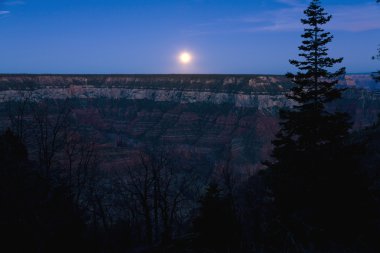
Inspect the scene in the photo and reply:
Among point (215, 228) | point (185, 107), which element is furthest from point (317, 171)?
point (185, 107)

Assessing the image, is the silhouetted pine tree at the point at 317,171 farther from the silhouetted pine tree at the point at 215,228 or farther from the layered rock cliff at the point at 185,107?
the layered rock cliff at the point at 185,107

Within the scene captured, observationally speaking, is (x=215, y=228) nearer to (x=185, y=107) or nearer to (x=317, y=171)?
(x=317, y=171)

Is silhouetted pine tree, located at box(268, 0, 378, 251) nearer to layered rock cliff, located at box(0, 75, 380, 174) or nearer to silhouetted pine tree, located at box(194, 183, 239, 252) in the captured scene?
silhouetted pine tree, located at box(194, 183, 239, 252)

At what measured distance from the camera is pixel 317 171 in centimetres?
1523

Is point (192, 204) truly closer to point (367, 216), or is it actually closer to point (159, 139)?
point (367, 216)

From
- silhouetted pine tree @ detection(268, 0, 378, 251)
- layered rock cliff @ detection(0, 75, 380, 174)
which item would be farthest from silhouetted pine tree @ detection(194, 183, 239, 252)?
layered rock cliff @ detection(0, 75, 380, 174)

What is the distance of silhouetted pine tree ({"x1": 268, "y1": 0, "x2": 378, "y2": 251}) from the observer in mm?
14023

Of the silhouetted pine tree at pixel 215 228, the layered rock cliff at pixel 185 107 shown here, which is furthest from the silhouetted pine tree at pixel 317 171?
the layered rock cliff at pixel 185 107

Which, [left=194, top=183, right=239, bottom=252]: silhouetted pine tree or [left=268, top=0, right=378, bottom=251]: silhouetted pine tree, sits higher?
[left=268, top=0, right=378, bottom=251]: silhouetted pine tree

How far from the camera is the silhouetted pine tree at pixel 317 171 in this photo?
14.0 meters

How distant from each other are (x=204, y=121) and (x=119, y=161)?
51.1 m

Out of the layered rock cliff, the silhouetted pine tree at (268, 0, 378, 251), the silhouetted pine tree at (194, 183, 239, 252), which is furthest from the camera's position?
the layered rock cliff

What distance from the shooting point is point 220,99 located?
4781 inches

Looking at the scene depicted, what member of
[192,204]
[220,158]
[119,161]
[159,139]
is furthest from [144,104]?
[192,204]
